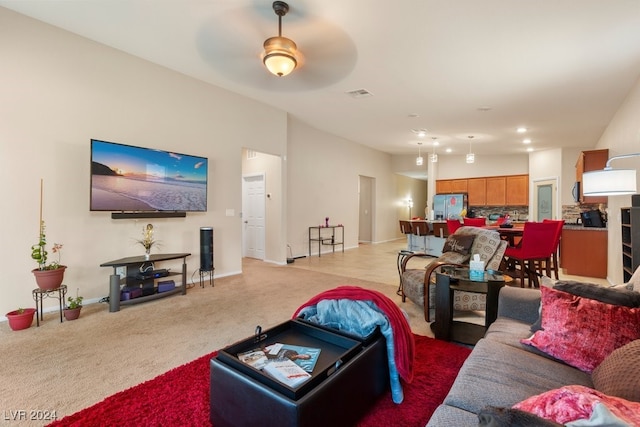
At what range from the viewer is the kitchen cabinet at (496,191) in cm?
927

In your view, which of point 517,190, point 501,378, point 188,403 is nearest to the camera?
point 501,378

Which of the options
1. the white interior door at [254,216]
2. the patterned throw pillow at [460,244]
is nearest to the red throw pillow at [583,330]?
the patterned throw pillow at [460,244]

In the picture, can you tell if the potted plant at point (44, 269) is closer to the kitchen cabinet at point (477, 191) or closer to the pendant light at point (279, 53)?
the pendant light at point (279, 53)

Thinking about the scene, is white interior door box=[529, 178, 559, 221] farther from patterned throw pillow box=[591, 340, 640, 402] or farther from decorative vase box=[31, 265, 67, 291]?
decorative vase box=[31, 265, 67, 291]

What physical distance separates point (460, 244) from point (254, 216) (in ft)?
15.4

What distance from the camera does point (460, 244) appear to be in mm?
3729

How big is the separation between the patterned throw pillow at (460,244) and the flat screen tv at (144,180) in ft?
11.8

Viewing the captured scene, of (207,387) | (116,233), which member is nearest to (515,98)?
(207,387)

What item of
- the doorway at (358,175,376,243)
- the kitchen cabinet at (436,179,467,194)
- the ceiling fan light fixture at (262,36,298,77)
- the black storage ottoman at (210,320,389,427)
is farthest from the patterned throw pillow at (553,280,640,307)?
the kitchen cabinet at (436,179,467,194)

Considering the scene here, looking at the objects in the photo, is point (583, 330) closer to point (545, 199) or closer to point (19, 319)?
point (19, 319)

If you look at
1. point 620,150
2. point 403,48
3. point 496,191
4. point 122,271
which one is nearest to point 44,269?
point 122,271

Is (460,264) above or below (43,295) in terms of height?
above

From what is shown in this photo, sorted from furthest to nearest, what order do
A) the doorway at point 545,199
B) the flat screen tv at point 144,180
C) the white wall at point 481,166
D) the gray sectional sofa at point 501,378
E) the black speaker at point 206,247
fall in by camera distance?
1. the white wall at point 481,166
2. the doorway at point 545,199
3. the black speaker at point 206,247
4. the flat screen tv at point 144,180
5. the gray sectional sofa at point 501,378

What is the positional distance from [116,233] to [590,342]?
15.1ft
